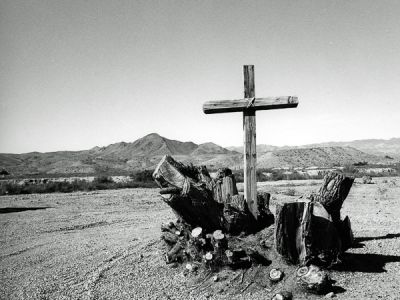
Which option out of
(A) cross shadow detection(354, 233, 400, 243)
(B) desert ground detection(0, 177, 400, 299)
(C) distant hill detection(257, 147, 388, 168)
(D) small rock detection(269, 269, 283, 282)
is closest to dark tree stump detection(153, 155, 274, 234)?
(B) desert ground detection(0, 177, 400, 299)

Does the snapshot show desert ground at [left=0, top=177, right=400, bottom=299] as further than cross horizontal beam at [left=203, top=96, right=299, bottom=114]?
No

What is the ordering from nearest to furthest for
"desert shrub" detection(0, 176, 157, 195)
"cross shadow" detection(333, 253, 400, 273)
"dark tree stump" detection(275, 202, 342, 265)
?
"dark tree stump" detection(275, 202, 342, 265) < "cross shadow" detection(333, 253, 400, 273) < "desert shrub" detection(0, 176, 157, 195)

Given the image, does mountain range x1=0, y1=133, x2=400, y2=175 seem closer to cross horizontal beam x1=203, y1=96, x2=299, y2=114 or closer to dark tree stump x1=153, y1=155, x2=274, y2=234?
dark tree stump x1=153, y1=155, x2=274, y2=234

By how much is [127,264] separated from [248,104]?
3.85 m

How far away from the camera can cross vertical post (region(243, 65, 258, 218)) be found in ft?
19.3

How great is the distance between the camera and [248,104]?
5.92 meters

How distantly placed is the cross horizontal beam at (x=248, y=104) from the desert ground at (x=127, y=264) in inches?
84.5

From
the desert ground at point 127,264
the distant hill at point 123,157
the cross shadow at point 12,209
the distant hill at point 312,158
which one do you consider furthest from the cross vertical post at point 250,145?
the distant hill at point 123,157

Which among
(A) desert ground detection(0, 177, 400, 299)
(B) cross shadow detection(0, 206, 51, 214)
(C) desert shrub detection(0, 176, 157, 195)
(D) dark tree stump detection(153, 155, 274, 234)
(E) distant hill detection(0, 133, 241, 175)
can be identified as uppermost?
(E) distant hill detection(0, 133, 241, 175)

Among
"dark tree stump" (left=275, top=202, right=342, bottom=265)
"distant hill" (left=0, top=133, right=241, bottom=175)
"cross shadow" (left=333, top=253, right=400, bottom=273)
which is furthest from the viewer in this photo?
"distant hill" (left=0, top=133, right=241, bottom=175)

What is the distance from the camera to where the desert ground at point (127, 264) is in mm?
4996

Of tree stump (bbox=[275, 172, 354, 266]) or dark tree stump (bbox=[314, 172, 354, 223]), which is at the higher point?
dark tree stump (bbox=[314, 172, 354, 223])

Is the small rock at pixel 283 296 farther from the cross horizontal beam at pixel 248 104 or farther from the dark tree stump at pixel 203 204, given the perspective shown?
the cross horizontal beam at pixel 248 104

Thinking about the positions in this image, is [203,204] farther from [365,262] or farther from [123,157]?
[123,157]
